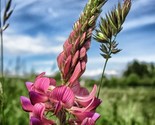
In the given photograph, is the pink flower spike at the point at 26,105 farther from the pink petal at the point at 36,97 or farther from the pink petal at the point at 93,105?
the pink petal at the point at 93,105

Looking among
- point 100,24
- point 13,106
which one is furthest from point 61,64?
point 13,106

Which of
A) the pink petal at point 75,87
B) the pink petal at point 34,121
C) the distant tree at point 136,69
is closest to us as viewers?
the pink petal at point 34,121

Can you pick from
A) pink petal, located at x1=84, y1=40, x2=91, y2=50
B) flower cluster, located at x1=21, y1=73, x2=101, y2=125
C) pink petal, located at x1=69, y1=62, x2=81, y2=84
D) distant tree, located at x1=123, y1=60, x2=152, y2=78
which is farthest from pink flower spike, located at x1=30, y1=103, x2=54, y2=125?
distant tree, located at x1=123, y1=60, x2=152, y2=78

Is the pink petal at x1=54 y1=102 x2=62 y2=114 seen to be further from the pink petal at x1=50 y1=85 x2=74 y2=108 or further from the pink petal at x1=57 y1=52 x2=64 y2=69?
the pink petal at x1=57 y1=52 x2=64 y2=69

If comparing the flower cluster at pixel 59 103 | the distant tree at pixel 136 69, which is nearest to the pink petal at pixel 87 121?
the flower cluster at pixel 59 103

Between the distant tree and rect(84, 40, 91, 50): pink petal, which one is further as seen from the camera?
the distant tree

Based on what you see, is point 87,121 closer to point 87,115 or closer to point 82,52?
point 87,115

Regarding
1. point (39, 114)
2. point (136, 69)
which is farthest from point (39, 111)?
point (136, 69)

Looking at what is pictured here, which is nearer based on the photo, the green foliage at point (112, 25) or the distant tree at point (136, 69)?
the green foliage at point (112, 25)
